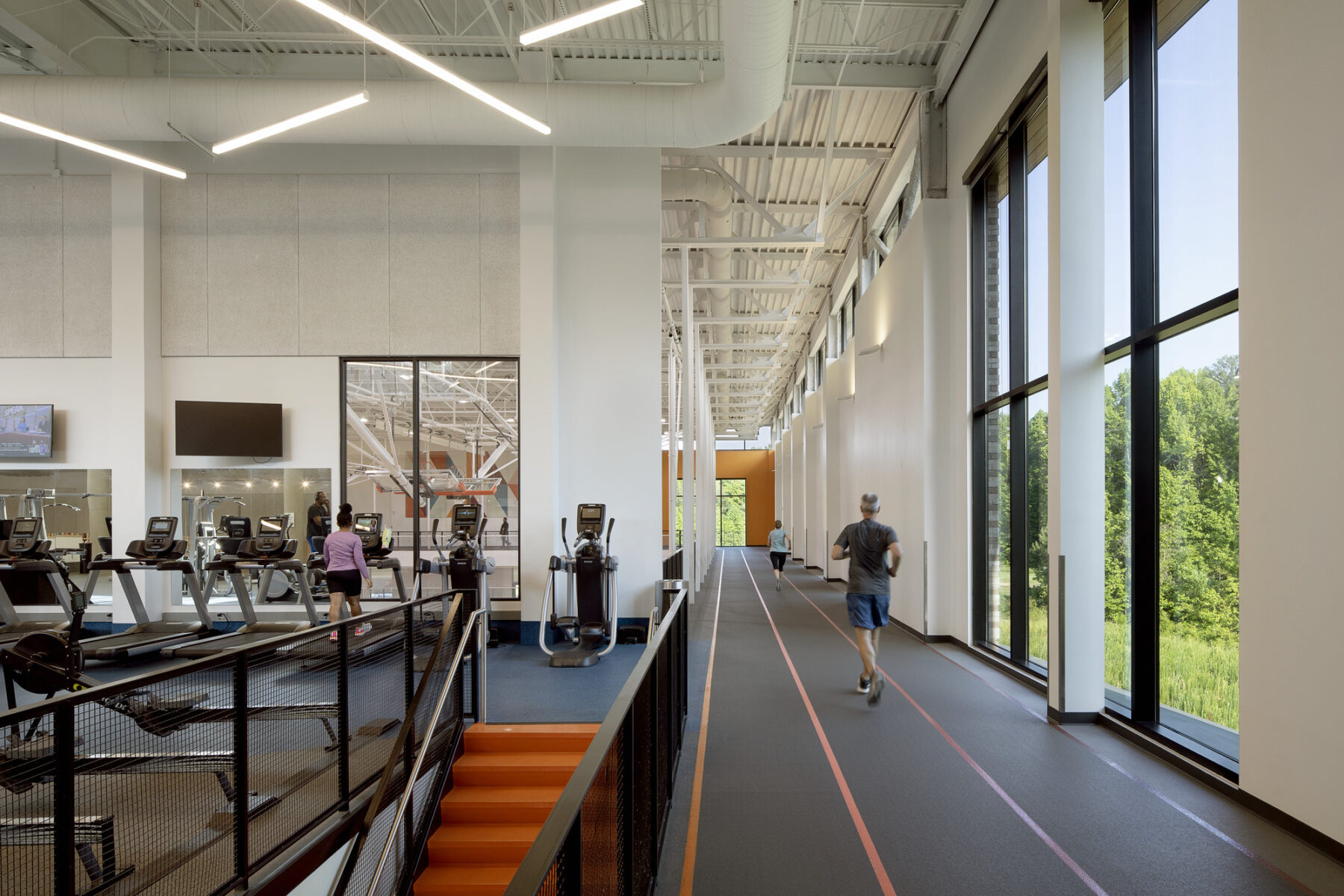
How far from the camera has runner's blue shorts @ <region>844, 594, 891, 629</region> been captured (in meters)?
6.50

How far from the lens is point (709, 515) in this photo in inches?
879

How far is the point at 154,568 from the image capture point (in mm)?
8094

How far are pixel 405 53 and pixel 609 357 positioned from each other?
15.0 feet

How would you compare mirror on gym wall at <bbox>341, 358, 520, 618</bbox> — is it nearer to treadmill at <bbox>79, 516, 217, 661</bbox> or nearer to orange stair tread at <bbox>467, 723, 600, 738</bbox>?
treadmill at <bbox>79, 516, 217, 661</bbox>

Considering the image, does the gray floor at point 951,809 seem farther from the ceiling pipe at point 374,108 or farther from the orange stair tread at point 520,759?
the ceiling pipe at point 374,108

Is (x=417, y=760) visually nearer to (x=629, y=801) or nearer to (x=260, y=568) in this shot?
(x=629, y=801)

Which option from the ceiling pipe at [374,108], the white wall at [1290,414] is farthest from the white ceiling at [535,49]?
the white wall at [1290,414]

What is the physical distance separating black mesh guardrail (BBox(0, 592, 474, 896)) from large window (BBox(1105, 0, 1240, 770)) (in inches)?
195

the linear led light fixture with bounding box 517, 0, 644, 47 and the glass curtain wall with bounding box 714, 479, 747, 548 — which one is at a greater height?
→ the linear led light fixture with bounding box 517, 0, 644, 47

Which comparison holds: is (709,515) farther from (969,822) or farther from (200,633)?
(969,822)

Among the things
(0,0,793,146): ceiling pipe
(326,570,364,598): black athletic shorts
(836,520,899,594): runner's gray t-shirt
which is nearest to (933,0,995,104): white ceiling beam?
(0,0,793,146): ceiling pipe

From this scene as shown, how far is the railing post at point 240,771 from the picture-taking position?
3133 mm

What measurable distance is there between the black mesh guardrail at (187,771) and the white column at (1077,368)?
15.9ft

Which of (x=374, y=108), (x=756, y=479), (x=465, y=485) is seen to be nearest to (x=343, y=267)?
(x=374, y=108)
